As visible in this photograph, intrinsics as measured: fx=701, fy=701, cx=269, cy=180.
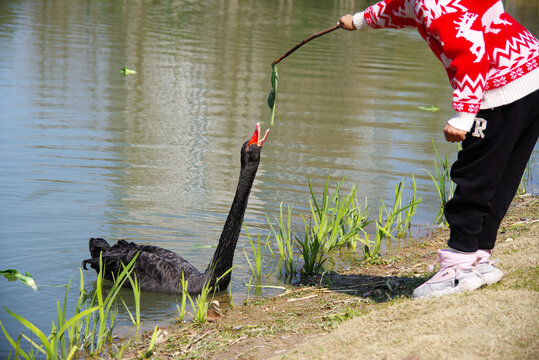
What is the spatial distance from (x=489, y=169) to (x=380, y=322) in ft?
3.20

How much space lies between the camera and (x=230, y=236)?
5086mm

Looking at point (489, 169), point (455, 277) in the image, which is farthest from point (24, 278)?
point (489, 169)

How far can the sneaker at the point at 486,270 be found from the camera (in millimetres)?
3895

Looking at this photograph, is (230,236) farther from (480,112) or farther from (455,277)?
(480,112)

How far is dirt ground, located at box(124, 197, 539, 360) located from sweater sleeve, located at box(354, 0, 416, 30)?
5.12 feet

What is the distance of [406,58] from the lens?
19.8 m

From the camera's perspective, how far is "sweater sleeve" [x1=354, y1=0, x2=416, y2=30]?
12.7 feet

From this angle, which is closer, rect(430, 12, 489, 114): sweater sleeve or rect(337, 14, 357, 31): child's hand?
rect(430, 12, 489, 114): sweater sleeve

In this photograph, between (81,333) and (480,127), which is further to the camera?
(81,333)

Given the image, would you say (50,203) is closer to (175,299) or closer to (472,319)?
(175,299)

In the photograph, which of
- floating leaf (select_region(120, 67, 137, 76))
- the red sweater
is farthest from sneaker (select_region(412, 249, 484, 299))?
floating leaf (select_region(120, 67, 137, 76))

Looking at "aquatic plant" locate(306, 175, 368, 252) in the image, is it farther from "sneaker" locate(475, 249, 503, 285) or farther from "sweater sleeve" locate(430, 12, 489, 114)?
"sweater sleeve" locate(430, 12, 489, 114)

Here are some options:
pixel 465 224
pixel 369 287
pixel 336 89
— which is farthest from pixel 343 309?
pixel 336 89

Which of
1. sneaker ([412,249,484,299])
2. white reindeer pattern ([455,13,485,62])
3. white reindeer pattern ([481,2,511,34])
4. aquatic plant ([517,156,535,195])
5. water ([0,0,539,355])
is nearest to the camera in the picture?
white reindeer pattern ([455,13,485,62])
